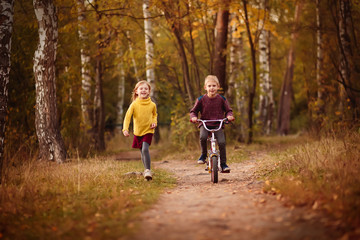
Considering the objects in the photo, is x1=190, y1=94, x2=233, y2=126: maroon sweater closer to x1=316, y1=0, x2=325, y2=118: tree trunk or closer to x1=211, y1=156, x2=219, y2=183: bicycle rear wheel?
x1=211, y1=156, x2=219, y2=183: bicycle rear wheel

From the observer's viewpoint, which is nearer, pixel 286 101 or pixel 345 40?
pixel 345 40

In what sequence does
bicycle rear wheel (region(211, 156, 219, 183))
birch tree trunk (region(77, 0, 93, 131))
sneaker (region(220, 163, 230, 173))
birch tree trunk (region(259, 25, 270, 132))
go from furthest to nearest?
1. birch tree trunk (region(259, 25, 270, 132))
2. birch tree trunk (region(77, 0, 93, 131))
3. sneaker (region(220, 163, 230, 173))
4. bicycle rear wheel (region(211, 156, 219, 183))

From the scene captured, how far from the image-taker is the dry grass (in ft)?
13.5

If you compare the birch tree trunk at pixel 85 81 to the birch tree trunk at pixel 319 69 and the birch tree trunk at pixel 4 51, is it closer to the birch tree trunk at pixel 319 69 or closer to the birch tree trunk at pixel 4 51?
the birch tree trunk at pixel 4 51

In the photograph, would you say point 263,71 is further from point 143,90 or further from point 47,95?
point 143,90

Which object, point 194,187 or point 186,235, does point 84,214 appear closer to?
point 186,235

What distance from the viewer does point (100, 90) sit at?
51.0ft

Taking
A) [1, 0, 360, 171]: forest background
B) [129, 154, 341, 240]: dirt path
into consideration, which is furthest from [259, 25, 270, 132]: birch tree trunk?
[129, 154, 341, 240]: dirt path

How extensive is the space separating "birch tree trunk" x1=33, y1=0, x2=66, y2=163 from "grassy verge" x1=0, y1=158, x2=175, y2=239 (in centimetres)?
266

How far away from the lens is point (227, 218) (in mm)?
4367

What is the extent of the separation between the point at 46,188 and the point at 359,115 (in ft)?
32.8

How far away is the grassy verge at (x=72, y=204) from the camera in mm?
4164

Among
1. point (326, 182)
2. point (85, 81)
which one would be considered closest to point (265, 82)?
point (85, 81)

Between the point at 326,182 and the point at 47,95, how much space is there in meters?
7.65
